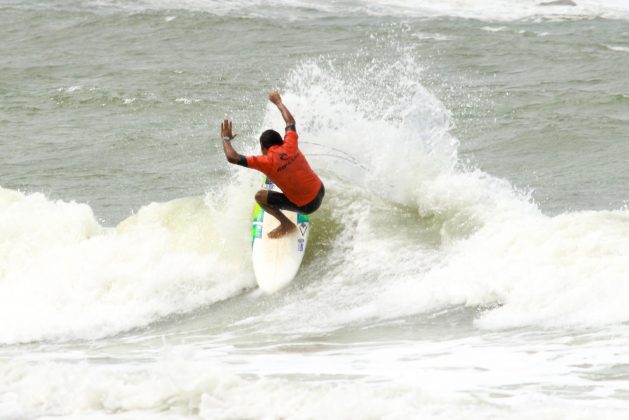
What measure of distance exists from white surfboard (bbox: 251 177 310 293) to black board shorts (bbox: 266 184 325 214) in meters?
0.54

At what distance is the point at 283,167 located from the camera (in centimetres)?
924

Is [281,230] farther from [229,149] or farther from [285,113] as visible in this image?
[229,149]

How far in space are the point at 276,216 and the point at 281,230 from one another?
0.98ft

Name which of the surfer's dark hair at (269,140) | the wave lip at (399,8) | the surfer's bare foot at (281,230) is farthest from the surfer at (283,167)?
the wave lip at (399,8)

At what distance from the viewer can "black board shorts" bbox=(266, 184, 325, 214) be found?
967 centimetres

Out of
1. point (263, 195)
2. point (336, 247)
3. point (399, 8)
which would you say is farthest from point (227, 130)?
point (399, 8)

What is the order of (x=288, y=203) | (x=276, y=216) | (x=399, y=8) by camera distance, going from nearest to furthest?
(x=288, y=203) → (x=276, y=216) → (x=399, y=8)

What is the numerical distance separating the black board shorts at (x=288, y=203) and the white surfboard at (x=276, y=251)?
0.54 meters

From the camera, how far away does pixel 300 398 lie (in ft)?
20.2

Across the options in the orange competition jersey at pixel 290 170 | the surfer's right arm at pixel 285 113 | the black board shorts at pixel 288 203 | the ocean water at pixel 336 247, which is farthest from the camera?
the black board shorts at pixel 288 203

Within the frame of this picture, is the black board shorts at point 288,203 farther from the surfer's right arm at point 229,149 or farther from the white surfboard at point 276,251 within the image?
the surfer's right arm at point 229,149

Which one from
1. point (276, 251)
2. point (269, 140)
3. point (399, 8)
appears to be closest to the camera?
point (269, 140)

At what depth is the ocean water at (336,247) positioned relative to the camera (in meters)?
6.55

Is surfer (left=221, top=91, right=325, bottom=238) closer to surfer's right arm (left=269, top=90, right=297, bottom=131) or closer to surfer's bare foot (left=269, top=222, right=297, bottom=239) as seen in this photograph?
surfer's right arm (left=269, top=90, right=297, bottom=131)
